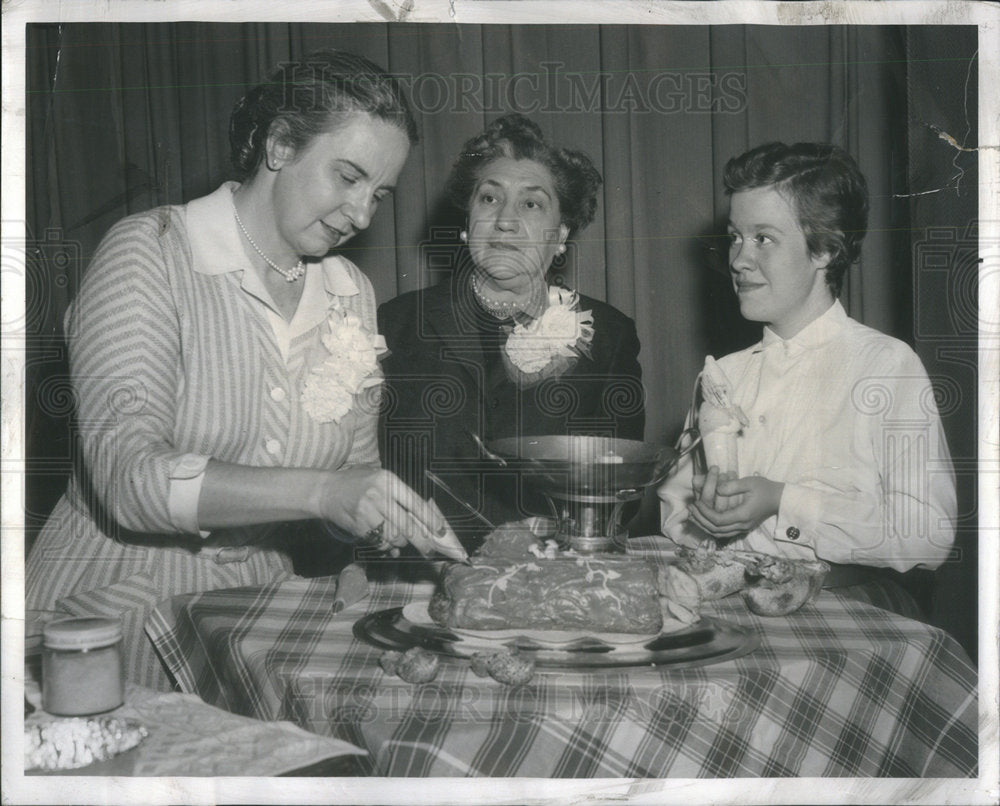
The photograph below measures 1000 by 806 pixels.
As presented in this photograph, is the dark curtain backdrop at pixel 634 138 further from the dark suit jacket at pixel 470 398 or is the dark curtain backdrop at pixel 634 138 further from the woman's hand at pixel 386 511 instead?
the woman's hand at pixel 386 511

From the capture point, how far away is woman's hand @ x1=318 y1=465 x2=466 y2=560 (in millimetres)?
1676

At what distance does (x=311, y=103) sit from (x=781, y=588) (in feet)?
3.84

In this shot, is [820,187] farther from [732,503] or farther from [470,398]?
[470,398]

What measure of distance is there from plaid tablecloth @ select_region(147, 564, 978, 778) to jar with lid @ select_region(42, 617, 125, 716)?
5.7 inches

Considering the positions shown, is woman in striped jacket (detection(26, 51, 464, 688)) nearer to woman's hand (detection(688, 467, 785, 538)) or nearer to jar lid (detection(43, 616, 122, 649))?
jar lid (detection(43, 616, 122, 649))

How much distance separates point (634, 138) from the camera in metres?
A: 1.84

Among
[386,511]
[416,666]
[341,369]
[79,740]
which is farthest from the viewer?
[341,369]

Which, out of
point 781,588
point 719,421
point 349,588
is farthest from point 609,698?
point 719,421

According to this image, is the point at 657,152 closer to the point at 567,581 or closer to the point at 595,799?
the point at 567,581

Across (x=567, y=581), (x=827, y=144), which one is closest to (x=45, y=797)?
(x=567, y=581)

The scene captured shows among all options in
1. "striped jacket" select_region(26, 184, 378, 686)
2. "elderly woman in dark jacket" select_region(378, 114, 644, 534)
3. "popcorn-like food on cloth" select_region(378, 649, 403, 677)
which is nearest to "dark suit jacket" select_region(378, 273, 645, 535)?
"elderly woman in dark jacket" select_region(378, 114, 644, 534)

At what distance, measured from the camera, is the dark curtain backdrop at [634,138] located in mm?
1803

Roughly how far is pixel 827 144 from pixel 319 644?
1.26 metres

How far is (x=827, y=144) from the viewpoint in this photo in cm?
183
